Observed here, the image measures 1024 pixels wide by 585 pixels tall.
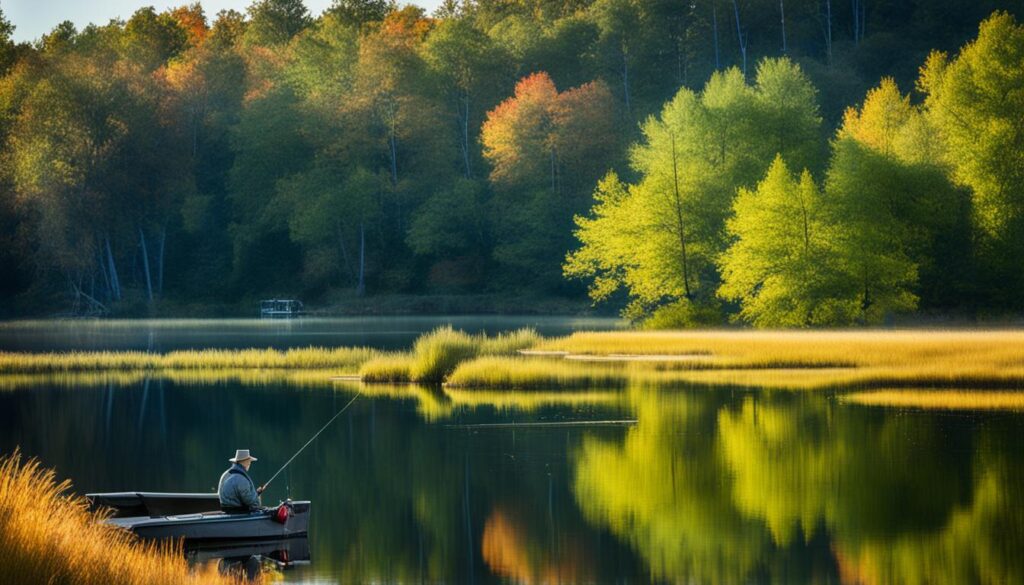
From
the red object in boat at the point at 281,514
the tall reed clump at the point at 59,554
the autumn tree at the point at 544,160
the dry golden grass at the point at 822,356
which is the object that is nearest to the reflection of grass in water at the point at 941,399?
the dry golden grass at the point at 822,356

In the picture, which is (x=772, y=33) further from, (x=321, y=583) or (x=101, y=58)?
(x=321, y=583)

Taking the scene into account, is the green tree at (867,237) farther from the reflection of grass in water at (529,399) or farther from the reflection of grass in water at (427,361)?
the reflection of grass in water at (529,399)

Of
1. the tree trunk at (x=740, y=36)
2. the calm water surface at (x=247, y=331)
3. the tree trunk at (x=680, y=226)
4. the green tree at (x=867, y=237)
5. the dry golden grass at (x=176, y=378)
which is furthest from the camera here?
the tree trunk at (x=740, y=36)

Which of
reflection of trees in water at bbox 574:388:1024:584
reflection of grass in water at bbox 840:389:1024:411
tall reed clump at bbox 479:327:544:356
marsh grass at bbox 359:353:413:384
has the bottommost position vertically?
reflection of trees in water at bbox 574:388:1024:584

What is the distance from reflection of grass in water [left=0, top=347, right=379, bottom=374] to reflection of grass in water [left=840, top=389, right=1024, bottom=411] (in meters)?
18.4

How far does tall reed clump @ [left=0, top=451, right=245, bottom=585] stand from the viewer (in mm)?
13242

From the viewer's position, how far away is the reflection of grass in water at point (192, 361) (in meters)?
51.4

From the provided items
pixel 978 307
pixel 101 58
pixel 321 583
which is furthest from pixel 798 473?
pixel 101 58

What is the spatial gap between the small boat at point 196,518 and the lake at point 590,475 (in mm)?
599

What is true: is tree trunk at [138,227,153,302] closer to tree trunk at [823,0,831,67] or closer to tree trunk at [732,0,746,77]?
tree trunk at [732,0,746,77]

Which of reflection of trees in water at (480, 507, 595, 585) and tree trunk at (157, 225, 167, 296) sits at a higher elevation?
tree trunk at (157, 225, 167, 296)

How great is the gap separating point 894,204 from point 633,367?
848 inches

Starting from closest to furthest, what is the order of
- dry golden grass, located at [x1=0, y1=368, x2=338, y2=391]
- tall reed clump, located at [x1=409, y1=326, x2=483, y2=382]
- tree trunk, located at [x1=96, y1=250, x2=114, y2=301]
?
1. tall reed clump, located at [x1=409, y1=326, x2=483, y2=382]
2. dry golden grass, located at [x1=0, y1=368, x2=338, y2=391]
3. tree trunk, located at [x1=96, y1=250, x2=114, y2=301]

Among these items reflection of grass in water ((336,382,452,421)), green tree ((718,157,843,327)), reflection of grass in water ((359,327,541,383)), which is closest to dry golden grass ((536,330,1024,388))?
green tree ((718,157,843,327))
